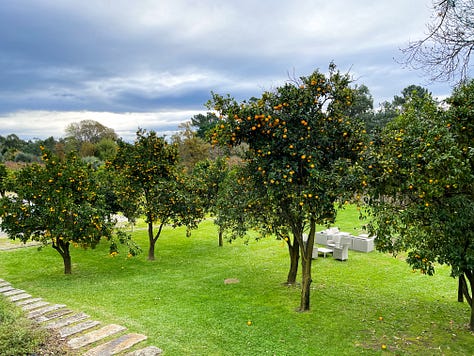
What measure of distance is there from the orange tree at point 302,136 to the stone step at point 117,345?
11.4ft

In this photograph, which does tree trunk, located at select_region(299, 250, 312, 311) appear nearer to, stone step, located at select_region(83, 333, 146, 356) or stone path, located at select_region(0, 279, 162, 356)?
stone path, located at select_region(0, 279, 162, 356)

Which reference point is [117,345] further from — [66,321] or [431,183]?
[431,183]

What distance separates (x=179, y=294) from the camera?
27.1 ft

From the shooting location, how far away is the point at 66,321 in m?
5.88

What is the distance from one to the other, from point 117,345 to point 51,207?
5.60 metres

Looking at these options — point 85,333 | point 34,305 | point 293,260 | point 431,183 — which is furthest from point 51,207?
point 431,183

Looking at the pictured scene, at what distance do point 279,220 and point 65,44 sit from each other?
9.15 meters

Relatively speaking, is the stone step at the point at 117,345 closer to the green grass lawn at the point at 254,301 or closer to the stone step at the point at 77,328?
the green grass lawn at the point at 254,301

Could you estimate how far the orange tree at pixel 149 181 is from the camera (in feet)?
37.1

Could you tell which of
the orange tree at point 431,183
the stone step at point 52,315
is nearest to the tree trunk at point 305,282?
the orange tree at point 431,183

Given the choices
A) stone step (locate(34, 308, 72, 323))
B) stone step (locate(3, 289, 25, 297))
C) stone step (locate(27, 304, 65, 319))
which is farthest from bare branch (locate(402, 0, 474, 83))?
stone step (locate(3, 289, 25, 297))

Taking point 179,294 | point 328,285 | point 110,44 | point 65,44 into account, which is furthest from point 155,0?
point 328,285

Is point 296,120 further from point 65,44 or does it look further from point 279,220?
point 65,44

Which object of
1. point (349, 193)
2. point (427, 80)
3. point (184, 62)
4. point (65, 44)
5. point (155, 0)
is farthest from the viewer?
point (184, 62)
